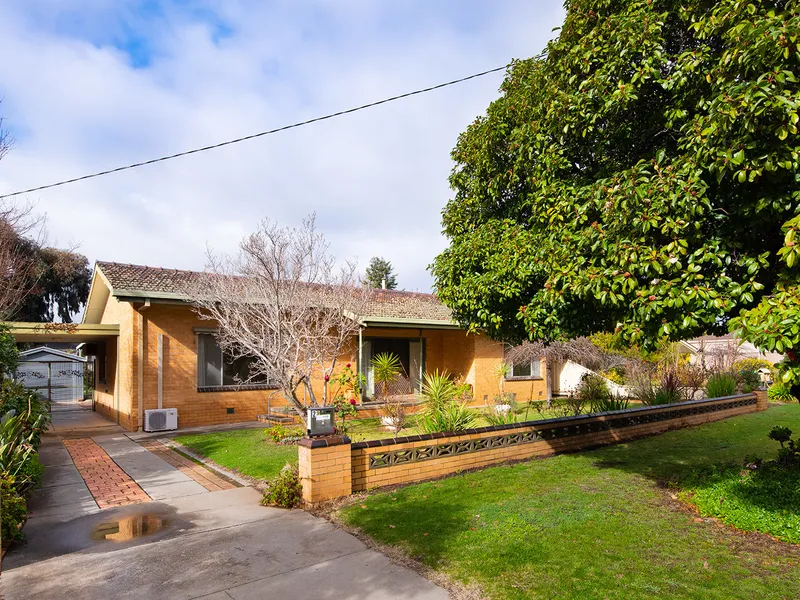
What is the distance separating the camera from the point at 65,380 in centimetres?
2506

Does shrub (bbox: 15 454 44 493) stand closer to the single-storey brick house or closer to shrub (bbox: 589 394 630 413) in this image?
the single-storey brick house

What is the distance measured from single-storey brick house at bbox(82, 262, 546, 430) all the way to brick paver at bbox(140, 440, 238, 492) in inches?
93.8

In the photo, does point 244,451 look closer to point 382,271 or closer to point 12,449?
point 12,449

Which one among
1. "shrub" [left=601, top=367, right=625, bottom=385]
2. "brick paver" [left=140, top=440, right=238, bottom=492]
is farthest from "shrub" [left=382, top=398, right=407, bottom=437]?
"shrub" [left=601, top=367, right=625, bottom=385]

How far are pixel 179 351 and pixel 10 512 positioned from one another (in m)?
8.72

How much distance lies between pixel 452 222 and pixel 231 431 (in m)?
8.10

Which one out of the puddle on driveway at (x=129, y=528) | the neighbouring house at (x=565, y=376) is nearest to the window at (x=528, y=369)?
the neighbouring house at (x=565, y=376)

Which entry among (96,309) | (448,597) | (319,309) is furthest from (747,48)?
(96,309)

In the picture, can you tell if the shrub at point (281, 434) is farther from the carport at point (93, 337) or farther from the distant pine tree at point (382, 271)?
the distant pine tree at point (382, 271)

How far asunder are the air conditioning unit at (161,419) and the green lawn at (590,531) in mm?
8459

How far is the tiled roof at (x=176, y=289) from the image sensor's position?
1290 cm

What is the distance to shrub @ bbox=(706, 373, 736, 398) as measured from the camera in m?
15.1

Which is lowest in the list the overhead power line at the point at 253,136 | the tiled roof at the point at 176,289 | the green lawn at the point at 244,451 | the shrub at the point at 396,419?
the green lawn at the point at 244,451

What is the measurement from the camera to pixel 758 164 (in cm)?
397
